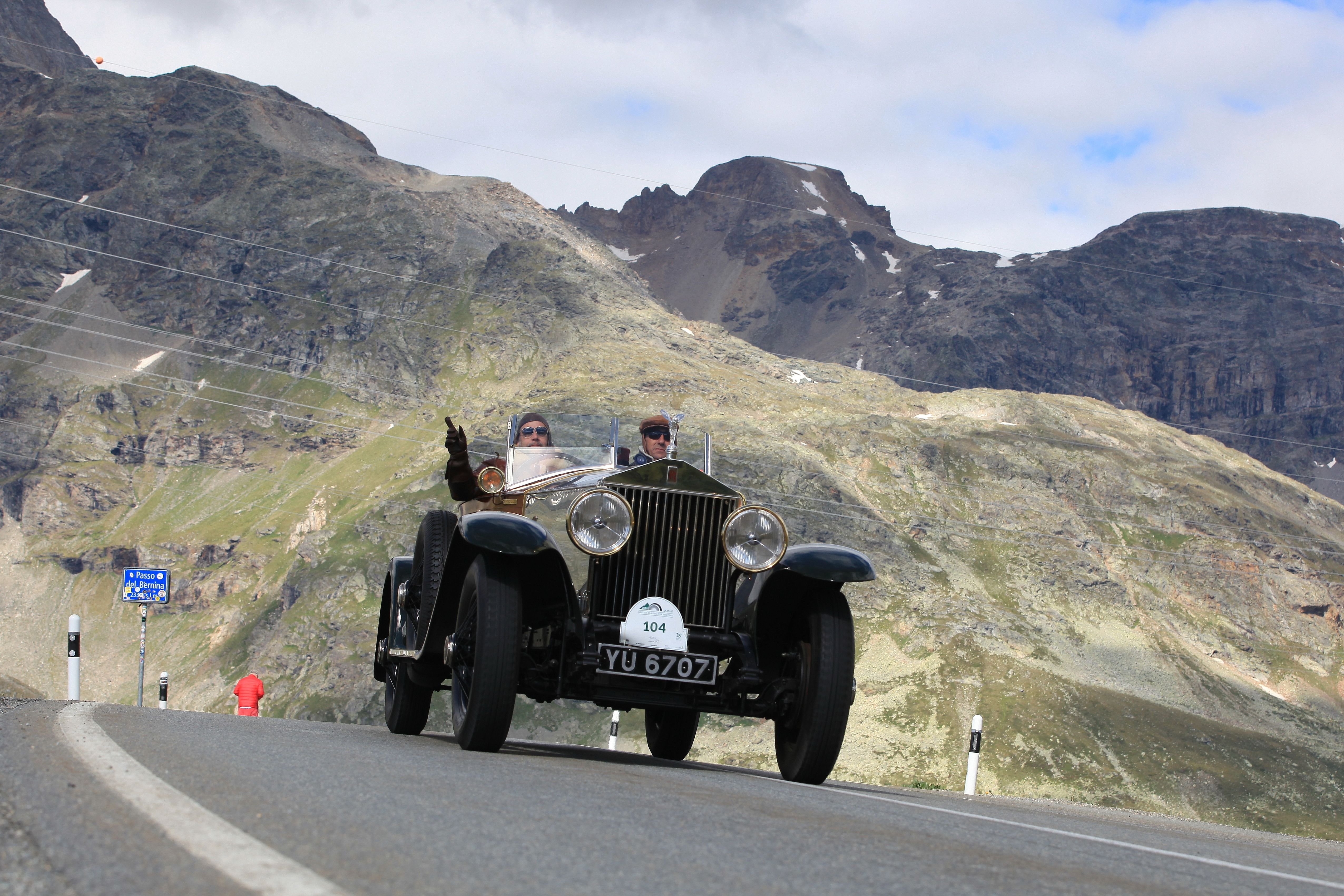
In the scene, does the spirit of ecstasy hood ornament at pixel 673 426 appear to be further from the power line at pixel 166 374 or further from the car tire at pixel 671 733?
the power line at pixel 166 374

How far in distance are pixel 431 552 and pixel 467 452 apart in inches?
37.8

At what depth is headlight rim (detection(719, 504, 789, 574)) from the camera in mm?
8406

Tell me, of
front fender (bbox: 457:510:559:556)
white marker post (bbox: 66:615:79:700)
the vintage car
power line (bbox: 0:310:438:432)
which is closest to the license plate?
the vintage car

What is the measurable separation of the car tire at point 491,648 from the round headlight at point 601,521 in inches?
21.3

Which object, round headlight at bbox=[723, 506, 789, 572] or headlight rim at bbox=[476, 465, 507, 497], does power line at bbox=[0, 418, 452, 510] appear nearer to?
headlight rim at bbox=[476, 465, 507, 497]

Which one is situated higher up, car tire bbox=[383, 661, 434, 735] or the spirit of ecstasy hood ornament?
the spirit of ecstasy hood ornament

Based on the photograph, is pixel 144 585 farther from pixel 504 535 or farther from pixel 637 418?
pixel 637 418

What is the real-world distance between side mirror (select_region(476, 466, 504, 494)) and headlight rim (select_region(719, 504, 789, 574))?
2.05 m

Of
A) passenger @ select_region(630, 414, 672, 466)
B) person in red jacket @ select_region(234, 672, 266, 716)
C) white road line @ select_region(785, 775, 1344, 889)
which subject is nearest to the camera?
white road line @ select_region(785, 775, 1344, 889)

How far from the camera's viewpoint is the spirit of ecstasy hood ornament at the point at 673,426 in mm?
9727

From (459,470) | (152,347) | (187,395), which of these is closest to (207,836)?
(459,470)

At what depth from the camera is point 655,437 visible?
10.3 metres

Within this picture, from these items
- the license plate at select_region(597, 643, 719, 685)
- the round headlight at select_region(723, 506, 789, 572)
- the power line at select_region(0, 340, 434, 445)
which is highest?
the power line at select_region(0, 340, 434, 445)

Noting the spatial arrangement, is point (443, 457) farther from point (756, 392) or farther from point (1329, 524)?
point (1329, 524)
